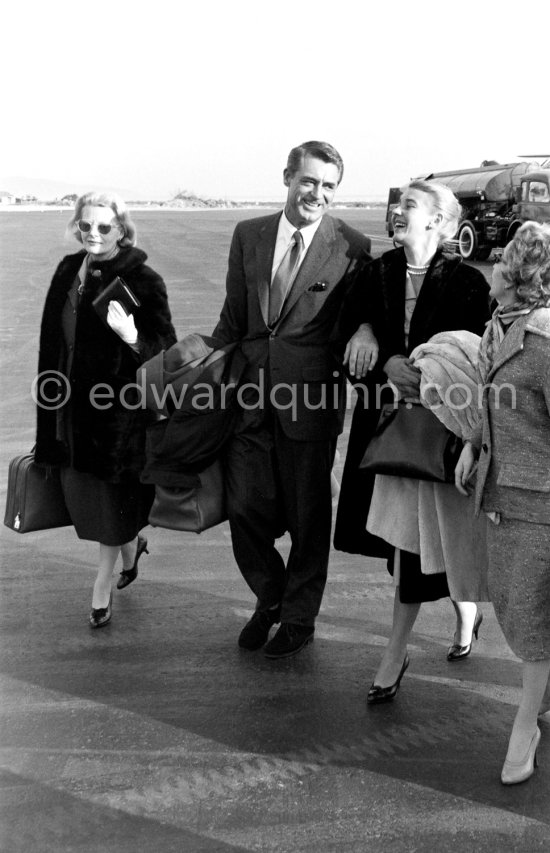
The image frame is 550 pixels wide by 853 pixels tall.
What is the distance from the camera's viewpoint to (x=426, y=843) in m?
2.74

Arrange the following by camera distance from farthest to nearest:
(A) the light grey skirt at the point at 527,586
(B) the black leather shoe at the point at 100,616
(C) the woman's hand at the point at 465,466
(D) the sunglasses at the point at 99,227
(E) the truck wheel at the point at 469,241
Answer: (E) the truck wheel at the point at 469,241 → (B) the black leather shoe at the point at 100,616 → (D) the sunglasses at the point at 99,227 → (C) the woman's hand at the point at 465,466 → (A) the light grey skirt at the point at 527,586

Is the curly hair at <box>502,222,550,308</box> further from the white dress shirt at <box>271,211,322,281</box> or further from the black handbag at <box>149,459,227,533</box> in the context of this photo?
the black handbag at <box>149,459,227,533</box>

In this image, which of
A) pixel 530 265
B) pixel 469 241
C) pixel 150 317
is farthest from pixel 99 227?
pixel 469 241

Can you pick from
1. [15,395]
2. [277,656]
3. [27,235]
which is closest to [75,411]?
[277,656]

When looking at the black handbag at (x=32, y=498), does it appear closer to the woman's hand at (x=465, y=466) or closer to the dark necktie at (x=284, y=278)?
the dark necktie at (x=284, y=278)

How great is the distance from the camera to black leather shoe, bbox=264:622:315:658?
3.90 m

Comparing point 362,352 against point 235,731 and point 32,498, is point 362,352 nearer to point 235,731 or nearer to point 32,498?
point 235,731

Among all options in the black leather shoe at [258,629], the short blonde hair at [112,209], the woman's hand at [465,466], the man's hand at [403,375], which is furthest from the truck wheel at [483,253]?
the woman's hand at [465,466]

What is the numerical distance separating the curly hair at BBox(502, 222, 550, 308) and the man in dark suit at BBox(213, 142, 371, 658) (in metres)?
0.84

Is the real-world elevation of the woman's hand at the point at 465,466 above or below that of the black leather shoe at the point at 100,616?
above

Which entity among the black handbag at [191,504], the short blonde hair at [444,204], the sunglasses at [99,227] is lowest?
the black handbag at [191,504]

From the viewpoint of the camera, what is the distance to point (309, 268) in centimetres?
380

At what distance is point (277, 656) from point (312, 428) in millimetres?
914

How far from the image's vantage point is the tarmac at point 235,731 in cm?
281
